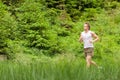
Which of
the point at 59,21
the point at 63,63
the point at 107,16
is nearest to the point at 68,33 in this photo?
the point at 59,21

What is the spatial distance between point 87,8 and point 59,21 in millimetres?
2361

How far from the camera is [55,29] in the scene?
18.4 m

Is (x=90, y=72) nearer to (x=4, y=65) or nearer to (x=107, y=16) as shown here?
(x=4, y=65)

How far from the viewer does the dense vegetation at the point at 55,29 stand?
14.7m

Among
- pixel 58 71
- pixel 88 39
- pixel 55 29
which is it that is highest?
pixel 58 71

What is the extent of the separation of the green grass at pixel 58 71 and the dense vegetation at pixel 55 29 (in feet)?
1.20

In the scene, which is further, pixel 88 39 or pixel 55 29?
pixel 55 29

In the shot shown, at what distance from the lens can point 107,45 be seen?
16.8 meters

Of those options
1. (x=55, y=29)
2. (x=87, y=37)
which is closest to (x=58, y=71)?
(x=87, y=37)

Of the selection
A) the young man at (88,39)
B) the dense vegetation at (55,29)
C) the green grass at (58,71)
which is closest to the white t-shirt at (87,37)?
the young man at (88,39)

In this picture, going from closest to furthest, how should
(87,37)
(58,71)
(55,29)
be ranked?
(58,71)
(87,37)
(55,29)

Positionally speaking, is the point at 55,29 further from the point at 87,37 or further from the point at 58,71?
the point at 58,71

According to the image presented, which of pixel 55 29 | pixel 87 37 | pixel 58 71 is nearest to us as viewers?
pixel 58 71

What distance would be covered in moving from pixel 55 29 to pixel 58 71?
37.6ft
